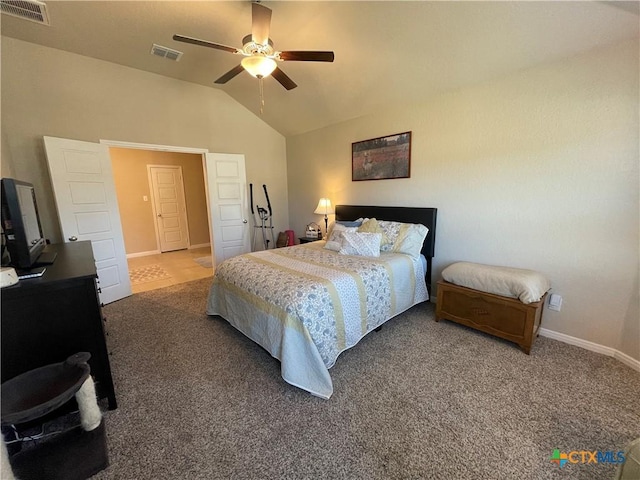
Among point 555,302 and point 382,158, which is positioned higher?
point 382,158

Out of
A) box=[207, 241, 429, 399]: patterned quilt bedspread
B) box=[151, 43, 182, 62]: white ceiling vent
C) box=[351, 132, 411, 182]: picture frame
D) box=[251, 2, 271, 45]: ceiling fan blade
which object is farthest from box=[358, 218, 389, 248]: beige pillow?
box=[151, 43, 182, 62]: white ceiling vent

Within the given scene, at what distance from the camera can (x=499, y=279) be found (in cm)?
230

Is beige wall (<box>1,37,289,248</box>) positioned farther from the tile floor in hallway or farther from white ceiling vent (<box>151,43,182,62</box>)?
the tile floor in hallway

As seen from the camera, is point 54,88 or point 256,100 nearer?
point 54,88

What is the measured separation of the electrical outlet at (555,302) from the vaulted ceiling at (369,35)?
6.69ft

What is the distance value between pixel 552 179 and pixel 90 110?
5.10 metres

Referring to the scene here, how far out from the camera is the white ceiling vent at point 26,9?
2277 millimetres

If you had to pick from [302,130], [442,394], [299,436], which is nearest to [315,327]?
[299,436]

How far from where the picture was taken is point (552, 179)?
2326 mm

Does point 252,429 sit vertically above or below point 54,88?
below

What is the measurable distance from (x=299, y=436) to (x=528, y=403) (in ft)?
4.88

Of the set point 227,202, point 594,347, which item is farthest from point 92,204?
point 594,347

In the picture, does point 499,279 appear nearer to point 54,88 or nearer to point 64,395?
point 64,395

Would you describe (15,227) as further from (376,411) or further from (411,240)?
(411,240)
